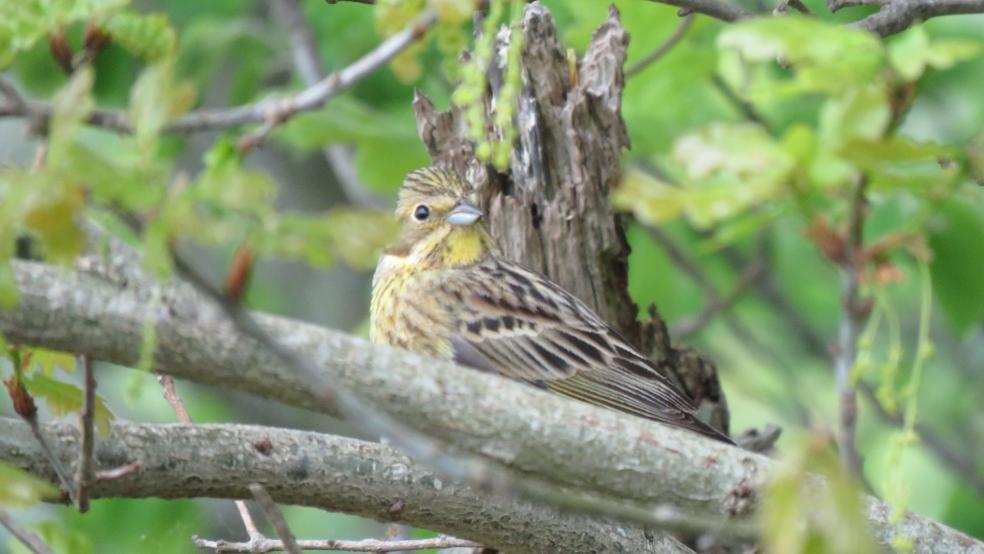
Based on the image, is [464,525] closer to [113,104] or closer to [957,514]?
[957,514]

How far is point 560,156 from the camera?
16.8 feet

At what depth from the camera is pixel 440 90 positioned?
844 cm

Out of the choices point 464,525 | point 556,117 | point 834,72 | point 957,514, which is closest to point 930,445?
point 957,514

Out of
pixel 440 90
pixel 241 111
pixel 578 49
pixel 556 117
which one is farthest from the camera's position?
pixel 440 90

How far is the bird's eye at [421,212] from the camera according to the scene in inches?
228

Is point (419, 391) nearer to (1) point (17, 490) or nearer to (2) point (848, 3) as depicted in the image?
(1) point (17, 490)

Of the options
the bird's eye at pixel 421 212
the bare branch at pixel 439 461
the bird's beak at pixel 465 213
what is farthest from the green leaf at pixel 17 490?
the bird's eye at pixel 421 212

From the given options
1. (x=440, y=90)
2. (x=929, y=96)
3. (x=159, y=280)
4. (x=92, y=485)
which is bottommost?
(x=92, y=485)

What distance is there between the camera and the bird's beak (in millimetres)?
5441

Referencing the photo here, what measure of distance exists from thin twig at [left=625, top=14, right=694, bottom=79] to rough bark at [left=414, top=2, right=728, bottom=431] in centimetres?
101

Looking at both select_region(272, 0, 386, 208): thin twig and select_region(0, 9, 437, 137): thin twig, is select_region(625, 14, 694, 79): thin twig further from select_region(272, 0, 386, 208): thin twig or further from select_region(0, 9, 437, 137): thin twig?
select_region(0, 9, 437, 137): thin twig

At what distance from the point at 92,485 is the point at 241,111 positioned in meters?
1.30

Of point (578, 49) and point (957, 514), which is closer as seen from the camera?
point (578, 49)

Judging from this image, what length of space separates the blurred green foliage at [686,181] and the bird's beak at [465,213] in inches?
24.7
